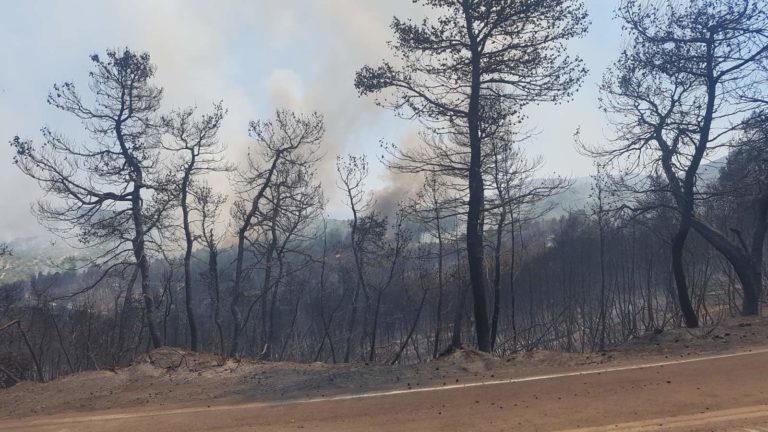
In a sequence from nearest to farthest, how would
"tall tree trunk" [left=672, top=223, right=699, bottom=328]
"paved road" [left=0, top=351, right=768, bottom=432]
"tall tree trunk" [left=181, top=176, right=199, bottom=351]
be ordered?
1. "paved road" [left=0, top=351, right=768, bottom=432]
2. "tall tree trunk" [left=672, top=223, right=699, bottom=328]
3. "tall tree trunk" [left=181, top=176, right=199, bottom=351]

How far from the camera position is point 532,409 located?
6.59 meters

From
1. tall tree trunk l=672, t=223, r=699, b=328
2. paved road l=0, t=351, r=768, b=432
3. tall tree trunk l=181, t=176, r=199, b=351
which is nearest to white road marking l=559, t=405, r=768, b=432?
paved road l=0, t=351, r=768, b=432

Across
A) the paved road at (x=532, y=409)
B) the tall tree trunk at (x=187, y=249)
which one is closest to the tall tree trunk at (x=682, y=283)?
the paved road at (x=532, y=409)

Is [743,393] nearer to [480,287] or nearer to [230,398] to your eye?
[480,287]

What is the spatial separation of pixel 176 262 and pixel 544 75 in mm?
15281

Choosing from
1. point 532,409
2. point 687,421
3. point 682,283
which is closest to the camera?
point 687,421

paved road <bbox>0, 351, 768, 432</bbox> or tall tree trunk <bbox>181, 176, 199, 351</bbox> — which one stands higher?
tall tree trunk <bbox>181, 176, 199, 351</bbox>

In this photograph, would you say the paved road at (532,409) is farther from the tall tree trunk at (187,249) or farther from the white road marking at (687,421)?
the tall tree trunk at (187,249)

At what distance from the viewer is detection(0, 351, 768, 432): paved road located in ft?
19.7

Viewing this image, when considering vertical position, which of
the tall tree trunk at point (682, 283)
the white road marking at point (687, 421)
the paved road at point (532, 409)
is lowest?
the white road marking at point (687, 421)

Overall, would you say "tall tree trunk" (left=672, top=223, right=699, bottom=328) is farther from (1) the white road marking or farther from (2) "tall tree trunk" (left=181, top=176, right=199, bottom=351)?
(2) "tall tree trunk" (left=181, top=176, right=199, bottom=351)

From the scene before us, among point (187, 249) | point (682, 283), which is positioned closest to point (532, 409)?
point (682, 283)

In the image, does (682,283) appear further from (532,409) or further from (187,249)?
(187,249)

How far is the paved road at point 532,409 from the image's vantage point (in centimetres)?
600
